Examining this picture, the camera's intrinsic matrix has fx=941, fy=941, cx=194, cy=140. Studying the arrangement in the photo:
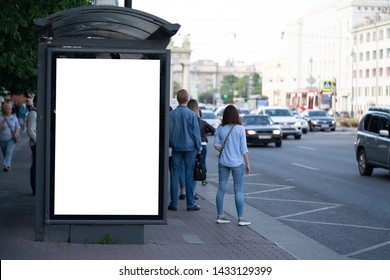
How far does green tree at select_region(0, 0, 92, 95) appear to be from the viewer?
15117 millimetres

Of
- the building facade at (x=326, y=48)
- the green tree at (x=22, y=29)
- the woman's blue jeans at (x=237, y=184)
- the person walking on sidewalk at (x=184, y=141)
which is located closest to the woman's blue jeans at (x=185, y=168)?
the person walking on sidewalk at (x=184, y=141)

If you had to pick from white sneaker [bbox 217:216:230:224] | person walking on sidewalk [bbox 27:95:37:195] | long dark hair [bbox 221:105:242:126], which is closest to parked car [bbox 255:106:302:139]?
person walking on sidewalk [bbox 27:95:37:195]

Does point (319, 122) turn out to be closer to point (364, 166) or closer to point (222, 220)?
point (364, 166)

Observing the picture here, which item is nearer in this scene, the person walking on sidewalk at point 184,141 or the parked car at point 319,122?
the person walking on sidewalk at point 184,141

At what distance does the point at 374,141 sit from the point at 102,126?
44.5 ft

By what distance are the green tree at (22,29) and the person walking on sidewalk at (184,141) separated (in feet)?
9.78

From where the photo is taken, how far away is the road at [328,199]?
40.9 ft

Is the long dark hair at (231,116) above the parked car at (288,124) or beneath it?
above

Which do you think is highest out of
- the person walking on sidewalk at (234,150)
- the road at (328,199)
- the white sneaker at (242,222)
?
the person walking on sidewalk at (234,150)

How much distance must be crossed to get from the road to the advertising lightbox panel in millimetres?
2637

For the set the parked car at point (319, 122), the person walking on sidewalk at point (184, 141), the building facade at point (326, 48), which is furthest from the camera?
the building facade at point (326, 48)

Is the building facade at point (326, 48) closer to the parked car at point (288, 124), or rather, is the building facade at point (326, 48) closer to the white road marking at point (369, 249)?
the parked car at point (288, 124)

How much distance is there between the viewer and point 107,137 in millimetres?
10492

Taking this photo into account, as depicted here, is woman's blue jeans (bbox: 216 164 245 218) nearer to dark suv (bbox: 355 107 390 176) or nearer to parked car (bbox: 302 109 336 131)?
dark suv (bbox: 355 107 390 176)
